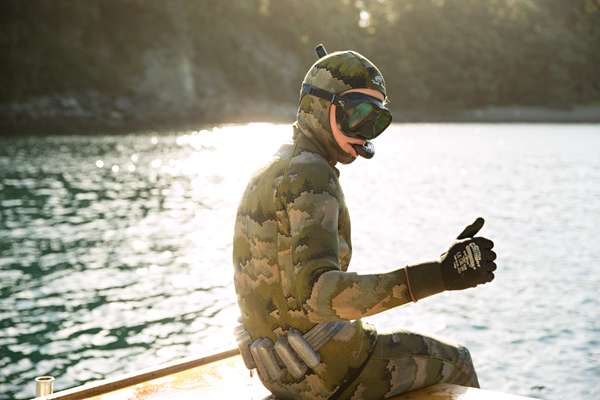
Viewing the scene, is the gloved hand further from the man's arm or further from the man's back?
the man's back

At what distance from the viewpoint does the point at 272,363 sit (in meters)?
4.94

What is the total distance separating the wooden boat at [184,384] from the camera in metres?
6.13

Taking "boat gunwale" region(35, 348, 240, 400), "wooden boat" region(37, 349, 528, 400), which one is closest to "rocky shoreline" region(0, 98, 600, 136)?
"boat gunwale" region(35, 348, 240, 400)

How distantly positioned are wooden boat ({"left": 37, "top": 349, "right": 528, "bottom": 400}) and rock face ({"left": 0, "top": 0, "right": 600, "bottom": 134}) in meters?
78.2

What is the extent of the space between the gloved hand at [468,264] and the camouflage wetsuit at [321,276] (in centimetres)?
8

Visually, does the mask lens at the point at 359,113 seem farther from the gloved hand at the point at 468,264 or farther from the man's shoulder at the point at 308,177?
the gloved hand at the point at 468,264

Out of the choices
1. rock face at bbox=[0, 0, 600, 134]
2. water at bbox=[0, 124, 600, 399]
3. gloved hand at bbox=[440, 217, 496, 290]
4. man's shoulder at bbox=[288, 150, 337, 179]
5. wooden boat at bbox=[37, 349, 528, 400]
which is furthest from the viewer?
rock face at bbox=[0, 0, 600, 134]

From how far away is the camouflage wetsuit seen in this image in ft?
14.4

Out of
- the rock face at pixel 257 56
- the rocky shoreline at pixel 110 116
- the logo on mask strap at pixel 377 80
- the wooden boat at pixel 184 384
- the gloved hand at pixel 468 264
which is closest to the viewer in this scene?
the gloved hand at pixel 468 264

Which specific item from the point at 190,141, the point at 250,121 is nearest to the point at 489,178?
the point at 190,141

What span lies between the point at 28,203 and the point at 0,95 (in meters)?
57.4

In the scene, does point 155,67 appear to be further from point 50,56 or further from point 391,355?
point 391,355

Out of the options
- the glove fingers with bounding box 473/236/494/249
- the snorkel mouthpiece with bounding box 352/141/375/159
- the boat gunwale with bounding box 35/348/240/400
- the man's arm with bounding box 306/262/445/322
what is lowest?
the man's arm with bounding box 306/262/445/322

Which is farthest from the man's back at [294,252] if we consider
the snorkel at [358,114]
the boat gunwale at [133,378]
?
the boat gunwale at [133,378]
